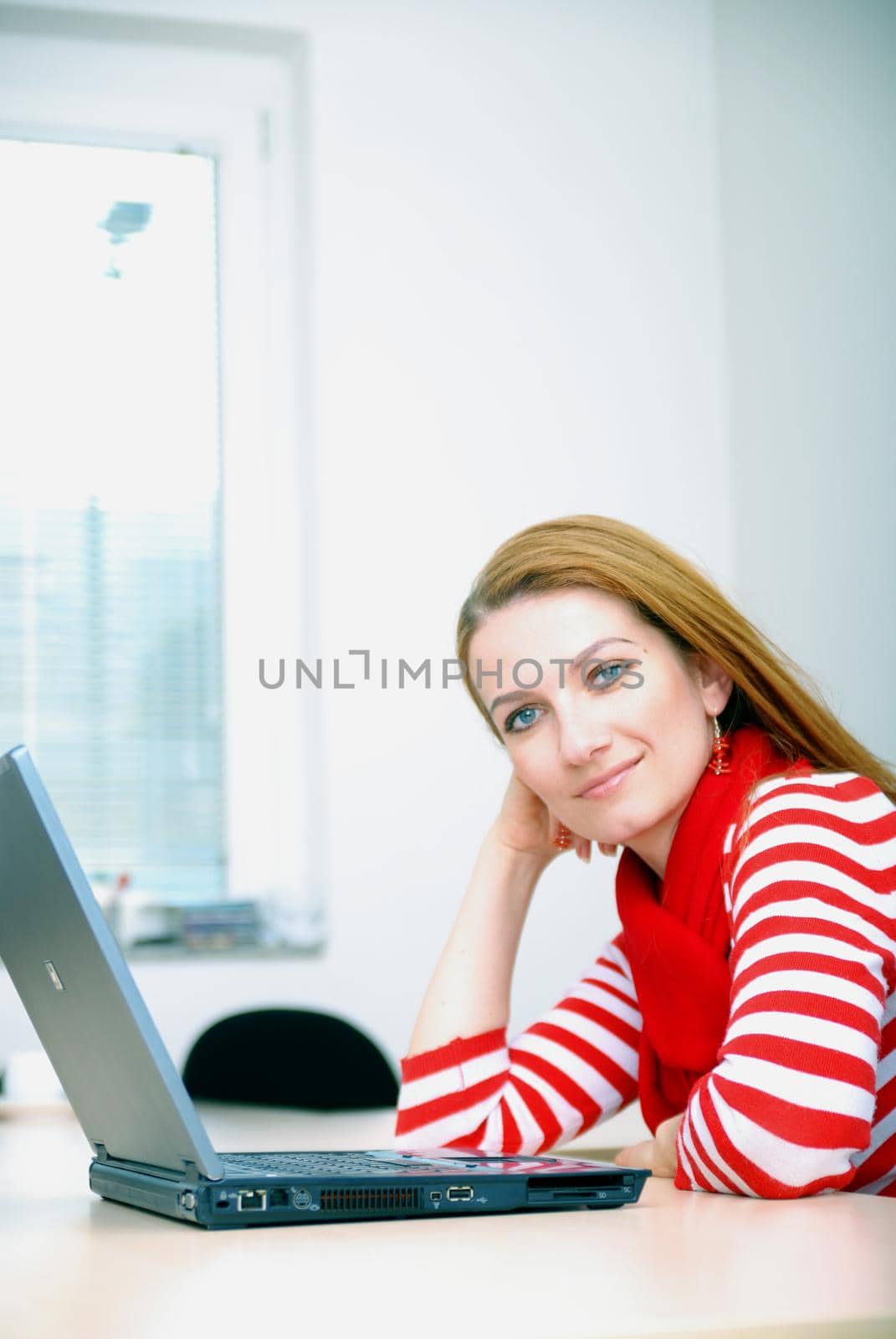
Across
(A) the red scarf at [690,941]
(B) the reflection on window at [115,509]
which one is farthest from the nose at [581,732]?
(B) the reflection on window at [115,509]

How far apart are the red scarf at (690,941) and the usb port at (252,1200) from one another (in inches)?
18.8

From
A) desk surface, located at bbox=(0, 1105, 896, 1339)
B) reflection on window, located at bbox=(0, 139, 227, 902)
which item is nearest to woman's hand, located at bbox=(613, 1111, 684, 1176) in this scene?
desk surface, located at bbox=(0, 1105, 896, 1339)

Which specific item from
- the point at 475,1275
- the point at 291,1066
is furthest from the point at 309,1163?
the point at 291,1066

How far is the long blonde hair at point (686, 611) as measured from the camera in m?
1.30

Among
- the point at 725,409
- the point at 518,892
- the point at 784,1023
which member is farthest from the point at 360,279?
the point at 784,1023

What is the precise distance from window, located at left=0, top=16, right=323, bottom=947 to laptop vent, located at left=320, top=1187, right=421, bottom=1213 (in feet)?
8.14

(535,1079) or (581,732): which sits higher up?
(581,732)

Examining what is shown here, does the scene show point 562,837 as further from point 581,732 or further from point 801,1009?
point 801,1009

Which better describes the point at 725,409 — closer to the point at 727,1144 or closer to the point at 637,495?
the point at 637,495

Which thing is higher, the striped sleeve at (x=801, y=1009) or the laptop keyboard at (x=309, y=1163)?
the striped sleeve at (x=801, y=1009)

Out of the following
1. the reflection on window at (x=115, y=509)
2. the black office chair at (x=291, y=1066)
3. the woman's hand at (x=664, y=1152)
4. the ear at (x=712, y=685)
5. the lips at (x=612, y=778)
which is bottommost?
→ the black office chair at (x=291, y=1066)

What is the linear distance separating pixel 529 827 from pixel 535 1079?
0.26 meters

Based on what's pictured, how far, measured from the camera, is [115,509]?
3.46 m

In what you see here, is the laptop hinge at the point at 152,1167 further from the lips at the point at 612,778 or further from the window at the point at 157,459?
the window at the point at 157,459
